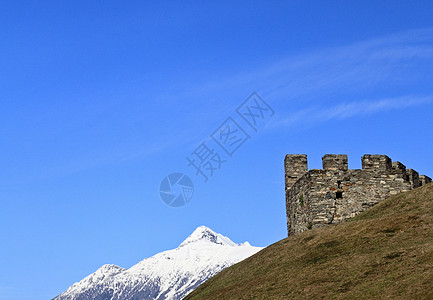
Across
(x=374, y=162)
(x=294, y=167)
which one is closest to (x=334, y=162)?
(x=374, y=162)

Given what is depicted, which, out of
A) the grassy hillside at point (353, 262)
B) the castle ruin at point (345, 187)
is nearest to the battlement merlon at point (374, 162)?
the castle ruin at point (345, 187)

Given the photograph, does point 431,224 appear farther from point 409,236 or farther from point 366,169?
point 366,169

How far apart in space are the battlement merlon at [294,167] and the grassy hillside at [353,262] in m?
8.13

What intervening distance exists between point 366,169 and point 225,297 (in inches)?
631

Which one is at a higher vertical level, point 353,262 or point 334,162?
point 334,162

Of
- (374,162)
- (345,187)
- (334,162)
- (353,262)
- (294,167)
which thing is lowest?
(353,262)

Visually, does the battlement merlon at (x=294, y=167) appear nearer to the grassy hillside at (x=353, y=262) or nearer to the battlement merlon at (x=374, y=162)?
the battlement merlon at (x=374, y=162)

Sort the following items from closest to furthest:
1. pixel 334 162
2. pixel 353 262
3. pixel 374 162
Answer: pixel 353 262
pixel 334 162
pixel 374 162

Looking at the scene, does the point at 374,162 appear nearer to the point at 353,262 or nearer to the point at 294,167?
the point at 294,167

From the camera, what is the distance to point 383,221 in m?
36.6

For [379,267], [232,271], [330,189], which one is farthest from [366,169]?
[379,267]

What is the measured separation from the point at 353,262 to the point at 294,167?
63.7ft

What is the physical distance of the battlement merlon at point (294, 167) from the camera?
166 feet

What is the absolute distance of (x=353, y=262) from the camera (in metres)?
31.8
